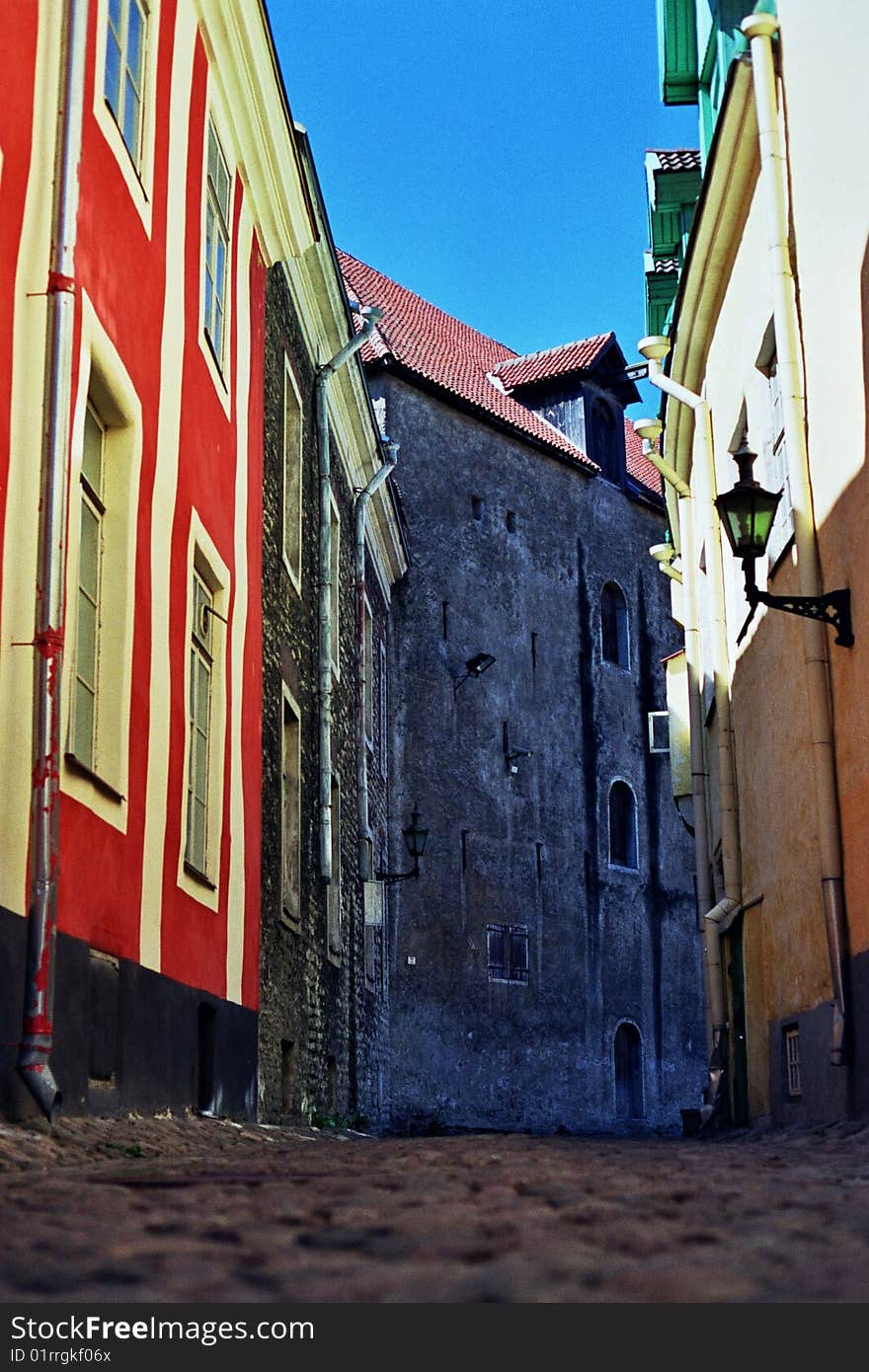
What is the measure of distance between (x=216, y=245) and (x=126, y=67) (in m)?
2.67

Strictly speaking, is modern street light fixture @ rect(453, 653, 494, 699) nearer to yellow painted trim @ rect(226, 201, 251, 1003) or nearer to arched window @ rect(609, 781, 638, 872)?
arched window @ rect(609, 781, 638, 872)

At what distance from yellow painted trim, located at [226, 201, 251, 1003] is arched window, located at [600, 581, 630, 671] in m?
18.9

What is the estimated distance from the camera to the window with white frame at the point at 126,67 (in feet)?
27.3

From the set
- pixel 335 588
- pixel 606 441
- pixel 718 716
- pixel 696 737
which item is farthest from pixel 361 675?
pixel 606 441

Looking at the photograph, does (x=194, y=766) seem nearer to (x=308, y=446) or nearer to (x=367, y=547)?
(x=308, y=446)

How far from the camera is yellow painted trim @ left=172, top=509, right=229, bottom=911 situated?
956 cm

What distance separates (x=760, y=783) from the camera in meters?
11.1

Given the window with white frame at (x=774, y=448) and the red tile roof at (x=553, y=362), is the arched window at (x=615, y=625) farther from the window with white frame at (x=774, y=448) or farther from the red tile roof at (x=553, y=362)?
the window with white frame at (x=774, y=448)

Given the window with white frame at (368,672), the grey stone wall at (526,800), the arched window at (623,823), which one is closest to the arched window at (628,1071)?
the grey stone wall at (526,800)

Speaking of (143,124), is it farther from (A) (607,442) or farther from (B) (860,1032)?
(A) (607,442)

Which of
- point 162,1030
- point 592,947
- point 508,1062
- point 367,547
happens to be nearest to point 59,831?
point 162,1030

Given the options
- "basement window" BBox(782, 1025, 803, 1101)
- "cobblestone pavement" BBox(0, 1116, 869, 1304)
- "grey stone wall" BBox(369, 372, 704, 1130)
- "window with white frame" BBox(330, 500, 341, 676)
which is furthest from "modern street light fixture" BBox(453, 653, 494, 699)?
"cobblestone pavement" BBox(0, 1116, 869, 1304)

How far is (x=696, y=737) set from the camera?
1404cm

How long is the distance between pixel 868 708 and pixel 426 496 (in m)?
19.4
